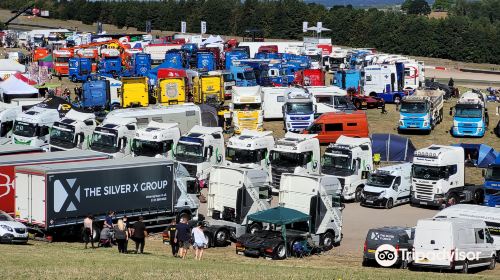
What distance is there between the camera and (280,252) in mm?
27312

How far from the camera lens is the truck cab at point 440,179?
35875mm

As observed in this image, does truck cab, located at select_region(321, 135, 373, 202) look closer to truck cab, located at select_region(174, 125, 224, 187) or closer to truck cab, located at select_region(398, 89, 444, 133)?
truck cab, located at select_region(174, 125, 224, 187)

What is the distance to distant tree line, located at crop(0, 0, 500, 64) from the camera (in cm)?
10256

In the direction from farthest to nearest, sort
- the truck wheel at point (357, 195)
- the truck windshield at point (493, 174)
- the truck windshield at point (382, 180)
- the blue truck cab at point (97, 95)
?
the blue truck cab at point (97, 95), the truck wheel at point (357, 195), the truck windshield at point (382, 180), the truck windshield at point (493, 174)

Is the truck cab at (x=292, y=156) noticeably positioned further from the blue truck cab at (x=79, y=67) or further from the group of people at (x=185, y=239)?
the blue truck cab at (x=79, y=67)

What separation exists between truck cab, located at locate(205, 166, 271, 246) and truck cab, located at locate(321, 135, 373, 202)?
20.7ft

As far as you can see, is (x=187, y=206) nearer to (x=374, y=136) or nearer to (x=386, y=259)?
(x=386, y=259)

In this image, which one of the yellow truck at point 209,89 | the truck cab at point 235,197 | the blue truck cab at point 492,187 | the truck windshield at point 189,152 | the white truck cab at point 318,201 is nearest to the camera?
the white truck cab at point 318,201

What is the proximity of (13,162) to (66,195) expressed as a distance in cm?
336

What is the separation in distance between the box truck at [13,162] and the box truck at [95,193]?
139 centimetres

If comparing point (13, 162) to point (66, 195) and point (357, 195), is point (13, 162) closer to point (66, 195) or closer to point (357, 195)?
point (66, 195)

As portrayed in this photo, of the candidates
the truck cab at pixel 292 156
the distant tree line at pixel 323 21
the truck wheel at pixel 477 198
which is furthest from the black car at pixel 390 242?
the distant tree line at pixel 323 21

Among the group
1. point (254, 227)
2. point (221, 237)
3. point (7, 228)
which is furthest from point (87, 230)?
point (254, 227)

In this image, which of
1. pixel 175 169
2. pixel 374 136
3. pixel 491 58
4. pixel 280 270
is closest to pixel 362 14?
pixel 491 58
